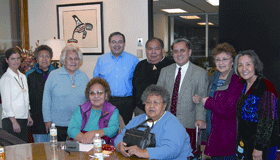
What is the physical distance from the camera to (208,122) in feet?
9.59

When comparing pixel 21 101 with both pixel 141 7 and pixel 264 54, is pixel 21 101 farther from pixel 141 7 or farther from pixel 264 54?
pixel 264 54

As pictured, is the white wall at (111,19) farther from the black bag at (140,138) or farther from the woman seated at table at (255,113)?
the black bag at (140,138)

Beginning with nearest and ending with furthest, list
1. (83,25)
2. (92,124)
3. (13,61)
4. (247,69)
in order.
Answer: (247,69) → (92,124) → (13,61) → (83,25)

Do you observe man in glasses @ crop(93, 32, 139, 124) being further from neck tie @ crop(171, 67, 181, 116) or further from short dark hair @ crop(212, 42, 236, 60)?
short dark hair @ crop(212, 42, 236, 60)

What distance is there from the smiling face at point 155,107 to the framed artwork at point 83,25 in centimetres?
296

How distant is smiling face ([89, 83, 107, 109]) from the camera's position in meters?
2.77

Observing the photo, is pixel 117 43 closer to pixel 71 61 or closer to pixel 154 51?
pixel 154 51

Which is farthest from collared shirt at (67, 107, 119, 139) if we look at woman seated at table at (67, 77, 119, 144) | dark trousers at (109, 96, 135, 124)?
dark trousers at (109, 96, 135, 124)

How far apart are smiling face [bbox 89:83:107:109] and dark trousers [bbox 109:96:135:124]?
86cm

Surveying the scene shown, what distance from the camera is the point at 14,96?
3279 millimetres

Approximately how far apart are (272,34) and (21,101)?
3.47 metres

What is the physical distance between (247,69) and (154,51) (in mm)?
1303

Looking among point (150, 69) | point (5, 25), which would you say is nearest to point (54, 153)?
point (150, 69)

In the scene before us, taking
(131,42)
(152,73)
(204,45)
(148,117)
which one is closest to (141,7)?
(131,42)
